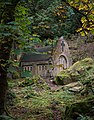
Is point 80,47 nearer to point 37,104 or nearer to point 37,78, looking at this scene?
point 37,78

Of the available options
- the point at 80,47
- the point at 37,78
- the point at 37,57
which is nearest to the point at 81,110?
the point at 37,78

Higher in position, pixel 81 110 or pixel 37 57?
pixel 37 57

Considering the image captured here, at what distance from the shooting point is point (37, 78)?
16.1 metres

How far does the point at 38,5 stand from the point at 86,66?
883 centimetres

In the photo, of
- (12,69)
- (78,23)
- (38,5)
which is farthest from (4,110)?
(78,23)

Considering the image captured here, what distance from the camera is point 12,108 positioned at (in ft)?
31.7

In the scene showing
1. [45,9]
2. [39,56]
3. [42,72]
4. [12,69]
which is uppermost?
[45,9]

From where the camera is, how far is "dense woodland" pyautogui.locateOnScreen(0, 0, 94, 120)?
529cm

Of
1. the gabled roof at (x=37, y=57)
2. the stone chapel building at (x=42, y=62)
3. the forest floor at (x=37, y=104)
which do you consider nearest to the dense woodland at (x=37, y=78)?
the forest floor at (x=37, y=104)

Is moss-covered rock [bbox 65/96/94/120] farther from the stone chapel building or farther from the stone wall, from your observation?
the stone wall

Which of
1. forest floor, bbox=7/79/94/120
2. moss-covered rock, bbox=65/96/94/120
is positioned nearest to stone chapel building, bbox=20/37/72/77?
forest floor, bbox=7/79/94/120

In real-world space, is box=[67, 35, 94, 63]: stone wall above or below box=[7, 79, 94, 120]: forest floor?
above

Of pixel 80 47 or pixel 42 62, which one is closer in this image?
pixel 42 62

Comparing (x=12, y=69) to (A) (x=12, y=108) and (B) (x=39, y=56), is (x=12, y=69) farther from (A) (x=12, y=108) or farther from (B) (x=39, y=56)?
(B) (x=39, y=56)
